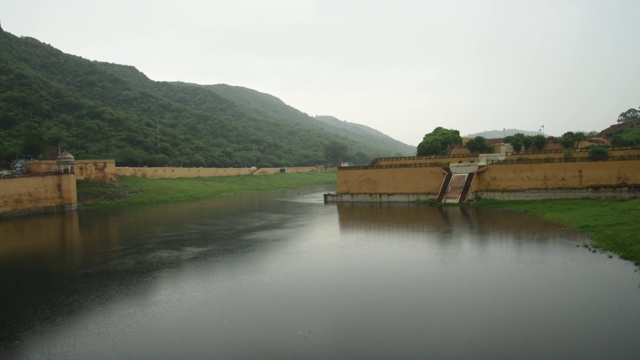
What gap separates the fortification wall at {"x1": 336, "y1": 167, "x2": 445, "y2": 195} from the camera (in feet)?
106

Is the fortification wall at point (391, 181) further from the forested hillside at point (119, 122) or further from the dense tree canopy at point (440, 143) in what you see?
the forested hillside at point (119, 122)

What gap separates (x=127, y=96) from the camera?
287ft

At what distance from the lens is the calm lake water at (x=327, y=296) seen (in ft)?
26.3

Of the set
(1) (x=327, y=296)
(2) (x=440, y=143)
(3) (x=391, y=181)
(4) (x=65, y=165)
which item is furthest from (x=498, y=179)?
(4) (x=65, y=165)

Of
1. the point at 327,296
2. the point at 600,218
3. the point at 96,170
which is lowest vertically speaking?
the point at 327,296

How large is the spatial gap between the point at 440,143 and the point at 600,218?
29248 millimetres

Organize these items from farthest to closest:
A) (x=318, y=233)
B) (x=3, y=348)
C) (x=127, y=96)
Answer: (x=127, y=96) < (x=318, y=233) < (x=3, y=348)

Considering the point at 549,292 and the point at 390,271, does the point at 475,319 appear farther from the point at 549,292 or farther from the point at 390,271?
the point at 390,271

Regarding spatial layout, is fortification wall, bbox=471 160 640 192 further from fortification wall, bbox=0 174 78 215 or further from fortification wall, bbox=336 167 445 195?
fortification wall, bbox=0 174 78 215

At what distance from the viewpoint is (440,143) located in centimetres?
4716

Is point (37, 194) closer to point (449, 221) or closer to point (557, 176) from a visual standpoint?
point (449, 221)

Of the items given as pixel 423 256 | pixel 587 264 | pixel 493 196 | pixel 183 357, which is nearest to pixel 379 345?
pixel 183 357

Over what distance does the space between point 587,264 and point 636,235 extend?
3.06 meters

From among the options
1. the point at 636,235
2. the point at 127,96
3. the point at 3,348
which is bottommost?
the point at 3,348
